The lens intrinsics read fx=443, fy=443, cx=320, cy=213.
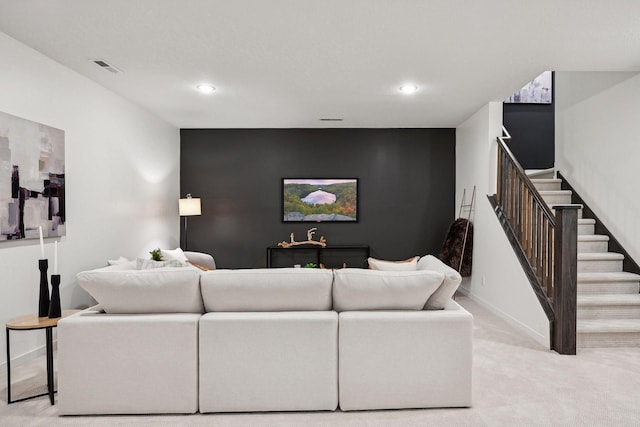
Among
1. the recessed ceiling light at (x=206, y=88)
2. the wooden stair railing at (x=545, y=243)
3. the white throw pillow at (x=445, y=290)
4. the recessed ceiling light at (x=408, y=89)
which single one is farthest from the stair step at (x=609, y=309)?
the recessed ceiling light at (x=206, y=88)

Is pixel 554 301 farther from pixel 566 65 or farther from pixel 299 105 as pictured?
pixel 299 105

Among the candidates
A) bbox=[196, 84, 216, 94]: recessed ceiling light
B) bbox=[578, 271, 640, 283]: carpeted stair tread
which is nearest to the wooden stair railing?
bbox=[578, 271, 640, 283]: carpeted stair tread

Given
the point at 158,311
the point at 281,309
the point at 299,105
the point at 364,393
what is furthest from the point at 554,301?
the point at 299,105

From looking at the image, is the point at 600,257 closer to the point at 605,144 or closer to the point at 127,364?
the point at 605,144

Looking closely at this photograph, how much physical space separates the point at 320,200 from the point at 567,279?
415 centimetres

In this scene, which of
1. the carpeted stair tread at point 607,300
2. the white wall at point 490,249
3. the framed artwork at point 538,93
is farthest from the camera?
the framed artwork at point 538,93

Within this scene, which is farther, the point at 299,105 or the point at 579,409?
the point at 299,105

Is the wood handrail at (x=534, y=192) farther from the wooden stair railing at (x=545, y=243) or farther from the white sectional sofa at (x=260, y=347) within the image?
the white sectional sofa at (x=260, y=347)

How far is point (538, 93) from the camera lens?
6.97m

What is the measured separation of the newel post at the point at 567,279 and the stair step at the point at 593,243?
141cm

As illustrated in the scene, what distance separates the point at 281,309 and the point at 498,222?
338cm

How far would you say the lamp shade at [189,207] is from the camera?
6473 mm

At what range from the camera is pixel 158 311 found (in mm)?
2688

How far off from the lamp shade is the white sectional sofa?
3.88 metres
